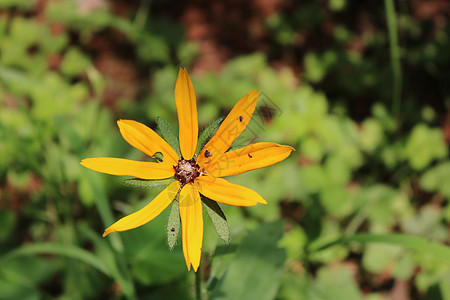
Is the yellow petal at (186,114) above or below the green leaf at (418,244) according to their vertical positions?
above

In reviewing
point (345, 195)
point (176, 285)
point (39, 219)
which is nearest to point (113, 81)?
point (39, 219)

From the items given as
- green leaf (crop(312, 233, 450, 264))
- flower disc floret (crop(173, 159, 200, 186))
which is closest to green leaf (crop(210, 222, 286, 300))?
green leaf (crop(312, 233, 450, 264))

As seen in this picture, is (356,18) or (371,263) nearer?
→ (371,263)

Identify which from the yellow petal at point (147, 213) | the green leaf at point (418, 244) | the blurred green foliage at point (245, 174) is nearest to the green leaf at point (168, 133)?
the yellow petal at point (147, 213)

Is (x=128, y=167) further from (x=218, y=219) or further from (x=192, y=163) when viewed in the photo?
(x=218, y=219)

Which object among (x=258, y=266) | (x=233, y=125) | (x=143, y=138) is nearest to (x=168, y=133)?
(x=143, y=138)

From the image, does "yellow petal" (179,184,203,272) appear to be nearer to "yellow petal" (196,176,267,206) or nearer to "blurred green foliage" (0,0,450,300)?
"yellow petal" (196,176,267,206)

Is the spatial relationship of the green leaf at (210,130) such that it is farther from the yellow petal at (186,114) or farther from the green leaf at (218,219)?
the green leaf at (218,219)

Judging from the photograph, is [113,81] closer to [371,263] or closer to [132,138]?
[132,138]
